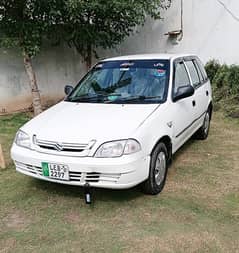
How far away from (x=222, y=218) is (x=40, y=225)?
5.96 feet

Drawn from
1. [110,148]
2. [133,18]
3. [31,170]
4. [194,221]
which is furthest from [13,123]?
[194,221]

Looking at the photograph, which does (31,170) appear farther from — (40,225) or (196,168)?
(196,168)

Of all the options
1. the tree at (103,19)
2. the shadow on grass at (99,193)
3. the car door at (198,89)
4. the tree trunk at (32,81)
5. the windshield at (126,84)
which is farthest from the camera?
the tree trunk at (32,81)

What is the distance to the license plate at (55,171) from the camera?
3.30m

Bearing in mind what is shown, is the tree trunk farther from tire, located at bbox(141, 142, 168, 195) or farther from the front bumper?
tire, located at bbox(141, 142, 168, 195)

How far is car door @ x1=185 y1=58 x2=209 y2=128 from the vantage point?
16.7 feet

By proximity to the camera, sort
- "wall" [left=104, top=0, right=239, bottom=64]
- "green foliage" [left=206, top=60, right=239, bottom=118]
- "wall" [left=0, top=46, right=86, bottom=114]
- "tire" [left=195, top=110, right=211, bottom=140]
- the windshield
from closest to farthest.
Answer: the windshield
"tire" [left=195, top=110, right=211, bottom=140]
"green foliage" [left=206, top=60, right=239, bottom=118]
"wall" [left=0, top=46, right=86, bottom=114]
"wall" [left=104, top=0, right=239, bottom=64]

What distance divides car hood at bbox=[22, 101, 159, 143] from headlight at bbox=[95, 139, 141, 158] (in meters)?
0.06

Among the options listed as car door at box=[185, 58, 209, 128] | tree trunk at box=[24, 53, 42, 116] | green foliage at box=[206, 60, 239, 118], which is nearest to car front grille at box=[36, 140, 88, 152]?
car door at box=[185, 58, 209, 128]

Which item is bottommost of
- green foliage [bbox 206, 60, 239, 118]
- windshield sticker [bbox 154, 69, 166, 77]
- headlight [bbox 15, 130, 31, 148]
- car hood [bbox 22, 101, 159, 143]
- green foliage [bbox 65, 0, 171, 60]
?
green foliage [bbox 206, 60, 239, 118]

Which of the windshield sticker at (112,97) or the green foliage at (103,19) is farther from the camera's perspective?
the green foliage at (103,19)

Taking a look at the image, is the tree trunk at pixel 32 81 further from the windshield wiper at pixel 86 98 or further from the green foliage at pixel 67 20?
the windshield wiper at pixel 86 98

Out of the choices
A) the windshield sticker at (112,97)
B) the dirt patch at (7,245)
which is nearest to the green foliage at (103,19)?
the windshield sticker at (112,97)

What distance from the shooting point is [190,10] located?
948 centimetres
